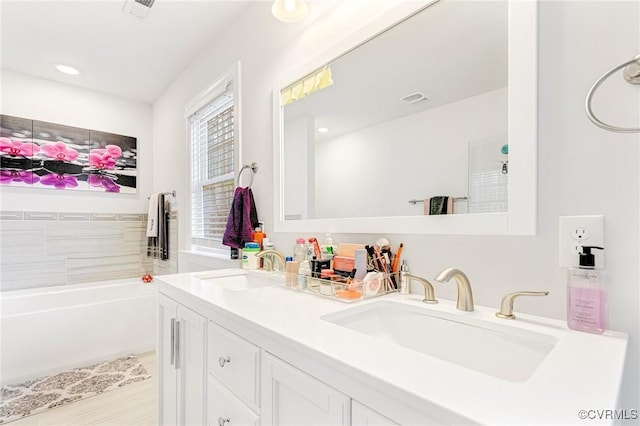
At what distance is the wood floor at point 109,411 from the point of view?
1.78 meters

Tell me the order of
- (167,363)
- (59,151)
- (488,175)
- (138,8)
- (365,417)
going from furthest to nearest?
1. (59,151)
2. (138,8)
3. (167,363)
4. (488,175)
5. (365,417)

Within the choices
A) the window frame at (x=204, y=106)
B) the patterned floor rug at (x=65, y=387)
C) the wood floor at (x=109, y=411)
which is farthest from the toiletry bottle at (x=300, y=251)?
the patterned floor rug at (x=65, y=387)

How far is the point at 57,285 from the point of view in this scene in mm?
3010

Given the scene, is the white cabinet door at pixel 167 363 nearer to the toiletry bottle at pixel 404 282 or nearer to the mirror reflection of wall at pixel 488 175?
the toiletry bottle at pixel 404 282

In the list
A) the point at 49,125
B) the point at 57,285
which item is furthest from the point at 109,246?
the point at 49,125

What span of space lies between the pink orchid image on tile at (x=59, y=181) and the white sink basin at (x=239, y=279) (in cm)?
250

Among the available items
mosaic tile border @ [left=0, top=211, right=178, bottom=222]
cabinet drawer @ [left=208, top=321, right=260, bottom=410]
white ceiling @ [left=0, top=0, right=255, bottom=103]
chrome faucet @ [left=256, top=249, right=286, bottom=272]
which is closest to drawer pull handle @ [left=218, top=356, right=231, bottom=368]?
cabinet drawer @ [left=208, top=321, right=260, bottom=410]

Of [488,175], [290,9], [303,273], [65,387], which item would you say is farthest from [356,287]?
[65,387]

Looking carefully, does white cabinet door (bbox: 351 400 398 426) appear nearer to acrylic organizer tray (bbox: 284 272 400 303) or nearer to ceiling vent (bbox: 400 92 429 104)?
acrylic organizer tray (bbox: 284 272 400 303)

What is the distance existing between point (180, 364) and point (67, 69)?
2989 mm

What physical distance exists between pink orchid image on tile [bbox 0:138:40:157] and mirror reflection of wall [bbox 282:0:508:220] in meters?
2.88

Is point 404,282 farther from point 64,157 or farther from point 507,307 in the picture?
point 64,157

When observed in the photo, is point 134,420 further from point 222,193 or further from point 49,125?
point 49,125

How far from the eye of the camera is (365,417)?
543 millimetres
